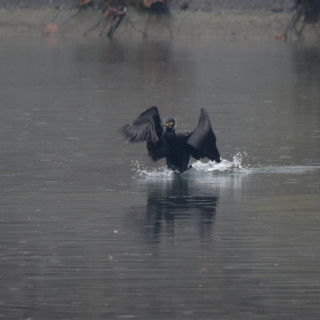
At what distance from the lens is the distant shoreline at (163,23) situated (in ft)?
140

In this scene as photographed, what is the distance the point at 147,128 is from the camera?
51.0ft

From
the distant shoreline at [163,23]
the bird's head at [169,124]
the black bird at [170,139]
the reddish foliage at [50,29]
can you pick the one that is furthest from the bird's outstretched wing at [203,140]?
the reddish foliage at [50,29]

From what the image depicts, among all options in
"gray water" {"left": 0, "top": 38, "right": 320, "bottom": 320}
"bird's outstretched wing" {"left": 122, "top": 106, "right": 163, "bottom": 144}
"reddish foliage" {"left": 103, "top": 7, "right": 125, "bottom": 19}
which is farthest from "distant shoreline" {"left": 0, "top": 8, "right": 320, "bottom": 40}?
"bird's outstretched wing" {"left": 122, "top": 106, "right": 163, "bottom": 144}

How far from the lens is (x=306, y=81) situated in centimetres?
2886

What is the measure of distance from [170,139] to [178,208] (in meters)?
1.99

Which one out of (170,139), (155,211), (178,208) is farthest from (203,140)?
(155,211)

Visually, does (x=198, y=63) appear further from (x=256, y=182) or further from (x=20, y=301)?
(x=20, y=301)

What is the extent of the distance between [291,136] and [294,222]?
6.22 meters

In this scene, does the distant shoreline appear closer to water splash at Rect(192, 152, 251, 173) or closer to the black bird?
water splash at Rect(192, 152, 251, 173)

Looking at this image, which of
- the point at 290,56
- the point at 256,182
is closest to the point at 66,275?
the point at 256,182

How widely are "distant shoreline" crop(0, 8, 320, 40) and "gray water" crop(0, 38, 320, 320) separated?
16.1 meters

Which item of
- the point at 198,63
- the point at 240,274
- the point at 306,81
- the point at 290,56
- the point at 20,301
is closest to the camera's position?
the point at 20,301

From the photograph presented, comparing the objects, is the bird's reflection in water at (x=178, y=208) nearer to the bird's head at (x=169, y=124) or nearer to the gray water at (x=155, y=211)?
the gray water at (x=155, y=211)

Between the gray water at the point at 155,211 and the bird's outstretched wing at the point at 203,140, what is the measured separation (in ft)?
0.95
